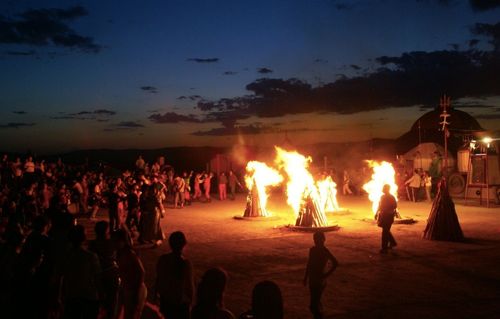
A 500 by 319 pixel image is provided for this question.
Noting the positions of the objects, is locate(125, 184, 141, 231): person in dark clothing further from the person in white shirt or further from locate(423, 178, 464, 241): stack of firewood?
the person in white shirt

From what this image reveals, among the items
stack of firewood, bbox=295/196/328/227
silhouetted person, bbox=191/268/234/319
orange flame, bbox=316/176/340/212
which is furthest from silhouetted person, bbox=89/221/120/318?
orange flame, bbox=316/176/340/212

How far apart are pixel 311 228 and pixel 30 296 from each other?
11197 mm

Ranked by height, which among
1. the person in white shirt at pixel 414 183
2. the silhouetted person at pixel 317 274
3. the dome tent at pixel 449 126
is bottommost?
the silhouetted person at pixel 317 274

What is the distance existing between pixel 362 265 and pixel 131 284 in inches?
260

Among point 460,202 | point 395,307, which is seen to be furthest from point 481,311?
point 460,202

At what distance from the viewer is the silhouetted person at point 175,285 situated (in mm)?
5105

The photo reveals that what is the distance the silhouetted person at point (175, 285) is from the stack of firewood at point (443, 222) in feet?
34.9

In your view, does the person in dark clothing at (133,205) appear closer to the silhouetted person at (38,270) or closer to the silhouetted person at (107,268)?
the silhouetted person at (107,268)

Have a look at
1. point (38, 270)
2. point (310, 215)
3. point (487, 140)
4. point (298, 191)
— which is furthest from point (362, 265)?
point (487, 140)

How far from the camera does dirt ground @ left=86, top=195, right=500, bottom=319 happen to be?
25.8 feet

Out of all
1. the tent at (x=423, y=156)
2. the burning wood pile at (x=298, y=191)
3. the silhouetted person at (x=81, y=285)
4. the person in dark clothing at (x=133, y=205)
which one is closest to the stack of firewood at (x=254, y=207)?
the burning wood pile at (x=298, y=191)

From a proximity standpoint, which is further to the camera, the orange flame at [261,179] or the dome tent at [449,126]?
the dome tent at [449,126]

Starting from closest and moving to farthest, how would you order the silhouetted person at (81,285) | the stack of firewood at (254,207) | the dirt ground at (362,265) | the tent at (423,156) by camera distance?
the silhouetted person at (81,285) < the dirt ground at (362,265) < the stack of firewood at (254,207) < the tent at (423,156)

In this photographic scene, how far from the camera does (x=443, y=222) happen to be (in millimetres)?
14055
